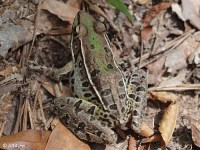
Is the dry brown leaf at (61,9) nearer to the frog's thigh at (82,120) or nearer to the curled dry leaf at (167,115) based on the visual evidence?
the frog's thigh at (82,120)

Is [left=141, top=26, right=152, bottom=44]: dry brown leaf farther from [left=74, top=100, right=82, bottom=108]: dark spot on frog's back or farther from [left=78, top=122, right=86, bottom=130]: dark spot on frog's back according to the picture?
[left=78, top=122, right=86, bottom=130]: dark spot on frog's back

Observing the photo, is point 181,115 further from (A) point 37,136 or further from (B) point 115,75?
(A) point 37,136

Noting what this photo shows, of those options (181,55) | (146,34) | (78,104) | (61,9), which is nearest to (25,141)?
(78,104)

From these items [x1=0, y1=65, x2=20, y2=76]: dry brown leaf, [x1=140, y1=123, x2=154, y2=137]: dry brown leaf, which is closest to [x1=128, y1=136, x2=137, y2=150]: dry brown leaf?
[x1=140, y1=123, x2=154, y2=137]: dry brown leaf

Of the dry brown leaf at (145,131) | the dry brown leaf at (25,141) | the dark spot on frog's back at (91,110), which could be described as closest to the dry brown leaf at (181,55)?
the dry brown leaf at (145,131)

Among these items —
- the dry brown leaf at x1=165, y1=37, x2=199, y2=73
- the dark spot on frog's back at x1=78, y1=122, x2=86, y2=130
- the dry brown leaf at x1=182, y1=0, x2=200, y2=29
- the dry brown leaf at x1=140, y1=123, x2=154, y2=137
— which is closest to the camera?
the dark spot on frog's back at x1=78, y1=122, x2=86, y2=130

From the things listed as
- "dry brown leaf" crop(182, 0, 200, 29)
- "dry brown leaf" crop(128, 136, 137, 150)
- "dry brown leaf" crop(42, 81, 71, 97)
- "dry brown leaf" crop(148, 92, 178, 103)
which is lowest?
"dry brown leaf" crop(128, 136, 137, 150)

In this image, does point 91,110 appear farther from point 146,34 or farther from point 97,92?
point 146,34
